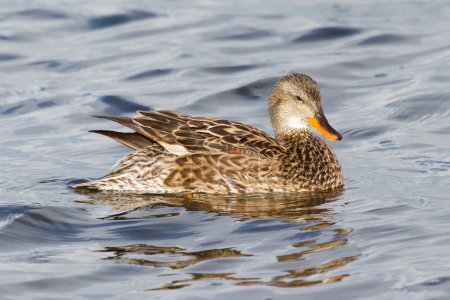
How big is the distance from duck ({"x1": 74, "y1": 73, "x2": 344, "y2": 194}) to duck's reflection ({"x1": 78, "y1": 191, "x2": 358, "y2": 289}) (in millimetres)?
124

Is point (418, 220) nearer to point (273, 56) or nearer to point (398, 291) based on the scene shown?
point (398, 291)

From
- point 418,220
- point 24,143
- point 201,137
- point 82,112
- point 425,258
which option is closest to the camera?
point 425,258

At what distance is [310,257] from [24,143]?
17.8ft

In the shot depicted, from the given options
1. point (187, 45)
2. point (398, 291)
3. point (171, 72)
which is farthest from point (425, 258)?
point (187, 45)

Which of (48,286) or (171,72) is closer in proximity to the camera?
(48,286)

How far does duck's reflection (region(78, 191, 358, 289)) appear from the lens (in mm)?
8180

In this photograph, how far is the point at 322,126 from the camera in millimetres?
11312

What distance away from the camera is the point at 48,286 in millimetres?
8164

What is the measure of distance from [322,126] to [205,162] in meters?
1.30

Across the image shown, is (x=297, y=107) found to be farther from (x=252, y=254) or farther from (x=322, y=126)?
(x=252, y=254)

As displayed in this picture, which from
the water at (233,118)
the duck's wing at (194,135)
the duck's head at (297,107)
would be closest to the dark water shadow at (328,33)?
the water at (233,118)

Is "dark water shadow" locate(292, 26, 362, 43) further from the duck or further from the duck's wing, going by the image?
the duck's wing

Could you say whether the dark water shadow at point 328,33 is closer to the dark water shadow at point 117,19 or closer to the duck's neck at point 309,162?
the dark water shadow at point 117,19

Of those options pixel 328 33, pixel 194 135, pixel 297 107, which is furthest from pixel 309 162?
pixel 328 33
